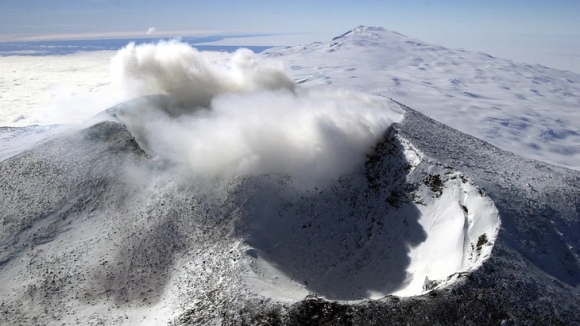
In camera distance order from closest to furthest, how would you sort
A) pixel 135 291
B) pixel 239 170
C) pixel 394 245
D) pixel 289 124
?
1. pixel 135 291
2. pixel 394 245
3. pixel 239 170
4. pixel 289 124

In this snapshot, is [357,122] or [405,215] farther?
[357,122]

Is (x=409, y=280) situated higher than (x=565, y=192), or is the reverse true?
(x=565, y=192)

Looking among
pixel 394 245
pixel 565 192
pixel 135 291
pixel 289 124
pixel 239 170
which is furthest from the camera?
pixel 289 124

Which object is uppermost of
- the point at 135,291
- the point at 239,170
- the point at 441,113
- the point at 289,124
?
the point at 289,124

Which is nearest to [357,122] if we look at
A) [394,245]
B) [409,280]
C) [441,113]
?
[394,245]

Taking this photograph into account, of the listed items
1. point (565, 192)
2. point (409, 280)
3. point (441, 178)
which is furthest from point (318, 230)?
point (565, 192)

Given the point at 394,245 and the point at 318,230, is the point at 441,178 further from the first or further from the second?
the point at 318,230
